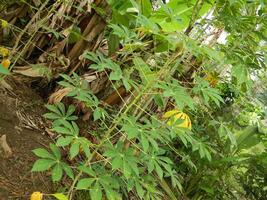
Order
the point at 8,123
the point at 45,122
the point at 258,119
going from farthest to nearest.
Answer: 1. the point at 258,119
2. the point at 45,122
3. the point at 8,123

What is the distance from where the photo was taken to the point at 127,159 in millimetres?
1263

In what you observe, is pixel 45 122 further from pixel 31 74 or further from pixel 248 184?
pixel 248 184

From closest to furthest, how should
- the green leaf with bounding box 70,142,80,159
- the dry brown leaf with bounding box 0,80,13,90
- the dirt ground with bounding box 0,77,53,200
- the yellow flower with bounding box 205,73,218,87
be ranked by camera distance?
the green leaf with bounding box 70,142,80,159
the dirt ground with bounding box 0,77,53,200
the dry brown leaf with bounding box 0,80,13,90
the yellow flower with bounding box 205,73,218,87

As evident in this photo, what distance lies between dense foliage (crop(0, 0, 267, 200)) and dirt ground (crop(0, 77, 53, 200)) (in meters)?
0.11

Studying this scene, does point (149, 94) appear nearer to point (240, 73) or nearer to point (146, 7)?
point (240, 73)

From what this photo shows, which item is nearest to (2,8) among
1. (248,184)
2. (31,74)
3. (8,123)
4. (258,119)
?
(31,74)

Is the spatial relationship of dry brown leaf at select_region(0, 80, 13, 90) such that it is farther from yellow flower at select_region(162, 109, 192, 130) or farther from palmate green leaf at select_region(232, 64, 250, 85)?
palmate green leaf at select_region(232, 64, 250, 85)

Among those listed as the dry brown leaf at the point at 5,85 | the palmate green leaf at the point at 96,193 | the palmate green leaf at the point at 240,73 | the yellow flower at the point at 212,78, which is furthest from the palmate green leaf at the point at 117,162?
the yellow flower at the point at 212,78

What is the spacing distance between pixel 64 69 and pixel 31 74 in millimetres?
187

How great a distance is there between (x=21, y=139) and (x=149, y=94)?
2.59ft

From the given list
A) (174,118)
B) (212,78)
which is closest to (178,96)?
(174,118)

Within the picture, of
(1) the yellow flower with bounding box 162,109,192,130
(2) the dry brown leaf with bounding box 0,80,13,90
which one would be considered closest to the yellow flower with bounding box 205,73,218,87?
(1) the yellow flower with bounding box 162,109,192,130

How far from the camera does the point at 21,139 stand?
192 cm

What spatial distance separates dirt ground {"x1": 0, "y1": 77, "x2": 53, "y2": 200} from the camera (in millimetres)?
1676
